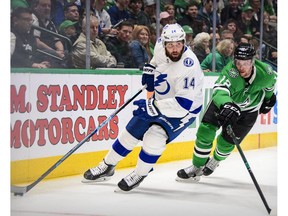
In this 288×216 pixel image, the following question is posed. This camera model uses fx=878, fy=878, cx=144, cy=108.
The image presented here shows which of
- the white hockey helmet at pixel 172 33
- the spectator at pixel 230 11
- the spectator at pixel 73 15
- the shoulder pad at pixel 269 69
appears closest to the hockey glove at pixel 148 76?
the white hockey helmet at pixel 172 33

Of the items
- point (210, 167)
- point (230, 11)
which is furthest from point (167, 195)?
point (230, 11)

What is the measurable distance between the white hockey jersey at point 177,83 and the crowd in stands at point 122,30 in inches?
2.6

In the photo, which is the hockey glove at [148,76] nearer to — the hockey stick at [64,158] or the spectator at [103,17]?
the hockey stick at [64,158]

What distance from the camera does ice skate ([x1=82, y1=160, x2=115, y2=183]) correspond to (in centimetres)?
409

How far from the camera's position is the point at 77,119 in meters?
4.22

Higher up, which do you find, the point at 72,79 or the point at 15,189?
the point at 72,79

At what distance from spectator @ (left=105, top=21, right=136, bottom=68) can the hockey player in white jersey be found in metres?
0.11

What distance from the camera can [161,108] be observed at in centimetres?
410

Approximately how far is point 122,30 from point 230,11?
597 millimetres

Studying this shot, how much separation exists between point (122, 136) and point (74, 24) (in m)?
0.59

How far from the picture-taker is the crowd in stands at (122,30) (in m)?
3.85

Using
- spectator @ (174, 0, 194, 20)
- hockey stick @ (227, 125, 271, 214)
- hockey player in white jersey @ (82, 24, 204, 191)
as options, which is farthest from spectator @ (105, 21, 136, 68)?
hockey stick @ (227, 125, 271, 214)

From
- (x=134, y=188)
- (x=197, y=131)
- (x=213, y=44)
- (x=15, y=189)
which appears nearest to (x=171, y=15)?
(x=213, y=44)
